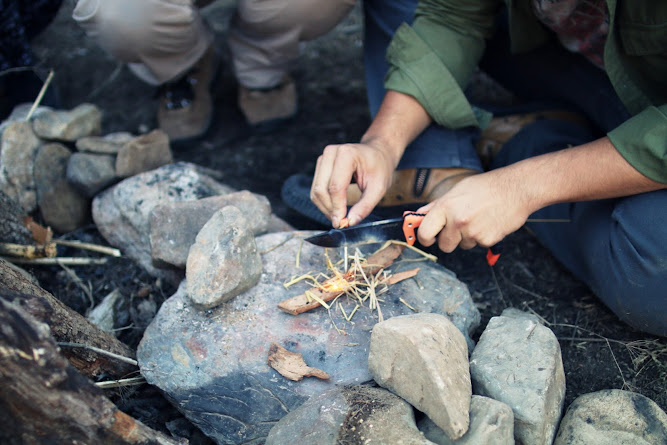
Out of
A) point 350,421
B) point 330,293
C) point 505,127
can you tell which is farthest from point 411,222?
point 505,127

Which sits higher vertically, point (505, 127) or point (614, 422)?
point (505, 127)

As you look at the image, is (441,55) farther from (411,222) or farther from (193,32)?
(193,32)

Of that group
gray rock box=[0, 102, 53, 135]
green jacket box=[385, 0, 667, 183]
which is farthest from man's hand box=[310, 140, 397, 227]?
gray rock box=[0, 102, 53, 135]

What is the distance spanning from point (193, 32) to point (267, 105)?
743mm

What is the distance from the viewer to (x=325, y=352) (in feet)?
6.57

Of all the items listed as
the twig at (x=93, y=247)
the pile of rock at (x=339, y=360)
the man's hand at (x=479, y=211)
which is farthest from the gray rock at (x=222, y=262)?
the twig at (x=93, y=247)

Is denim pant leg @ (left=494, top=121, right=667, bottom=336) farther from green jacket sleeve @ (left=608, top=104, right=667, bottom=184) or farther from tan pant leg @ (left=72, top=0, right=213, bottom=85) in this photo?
tan pant leg @ (left=72, top=0, right=213, bottom=85)

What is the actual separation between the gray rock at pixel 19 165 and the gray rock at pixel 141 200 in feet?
1.25

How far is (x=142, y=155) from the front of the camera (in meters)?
2.96

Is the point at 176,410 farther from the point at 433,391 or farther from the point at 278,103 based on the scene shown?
the point at 278,103

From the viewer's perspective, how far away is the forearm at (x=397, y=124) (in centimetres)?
254

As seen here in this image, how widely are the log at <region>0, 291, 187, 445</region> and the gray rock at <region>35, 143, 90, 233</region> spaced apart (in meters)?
1.60

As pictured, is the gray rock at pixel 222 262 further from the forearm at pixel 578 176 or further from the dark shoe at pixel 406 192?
the forearm at pixel 578 176

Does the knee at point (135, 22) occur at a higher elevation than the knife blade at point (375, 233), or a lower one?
higher
